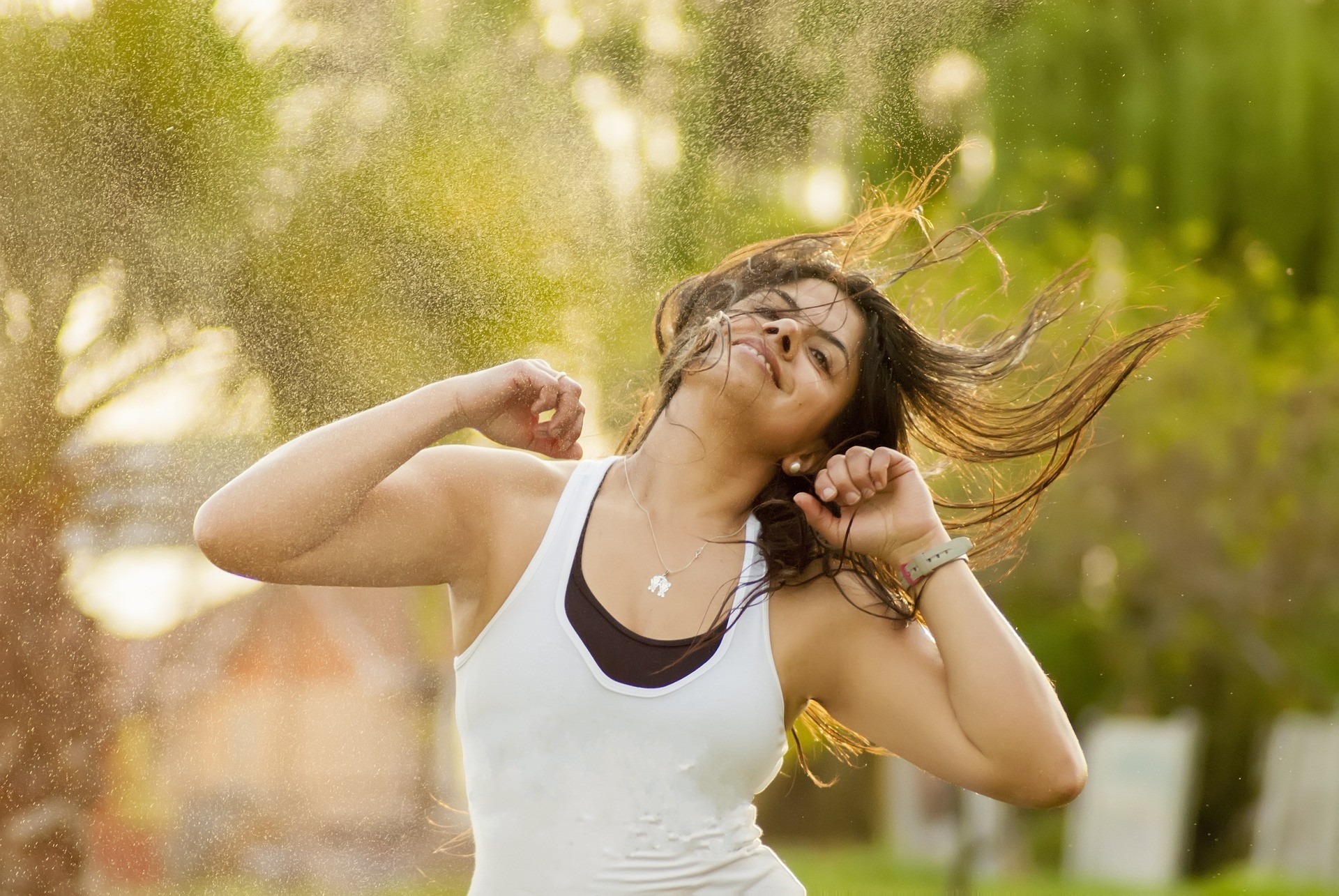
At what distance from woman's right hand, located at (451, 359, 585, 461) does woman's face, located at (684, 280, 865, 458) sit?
212mm

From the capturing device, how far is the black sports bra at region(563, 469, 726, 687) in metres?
1.86

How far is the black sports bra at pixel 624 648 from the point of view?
186cm

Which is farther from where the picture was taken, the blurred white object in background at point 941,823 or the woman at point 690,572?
the blurred white object in background at point 941,823

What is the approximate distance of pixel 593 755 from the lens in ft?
6.08

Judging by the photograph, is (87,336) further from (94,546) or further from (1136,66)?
(1136,66)

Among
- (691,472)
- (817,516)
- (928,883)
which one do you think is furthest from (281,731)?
(928,883)

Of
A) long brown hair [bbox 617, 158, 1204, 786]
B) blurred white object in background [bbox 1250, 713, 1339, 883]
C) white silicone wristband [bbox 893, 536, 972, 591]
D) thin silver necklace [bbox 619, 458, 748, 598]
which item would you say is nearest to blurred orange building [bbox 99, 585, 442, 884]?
long brown hair [bbox 617, 158, 1204, 786]

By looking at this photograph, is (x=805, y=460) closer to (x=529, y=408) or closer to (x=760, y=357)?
(x=760, y=357)

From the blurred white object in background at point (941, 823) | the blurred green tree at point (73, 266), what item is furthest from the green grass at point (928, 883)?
the blurred green tree at point (73, 266)

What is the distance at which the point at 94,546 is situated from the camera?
399 centimetres

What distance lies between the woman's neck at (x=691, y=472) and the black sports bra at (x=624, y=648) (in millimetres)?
223

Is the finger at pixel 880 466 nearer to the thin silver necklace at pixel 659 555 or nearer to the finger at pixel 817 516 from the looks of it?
the finger at pixel 817 516

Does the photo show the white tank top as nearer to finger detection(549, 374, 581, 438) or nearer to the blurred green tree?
finger detection(549, 374, 581, 438)

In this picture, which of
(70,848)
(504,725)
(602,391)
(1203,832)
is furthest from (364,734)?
(1203,832)
